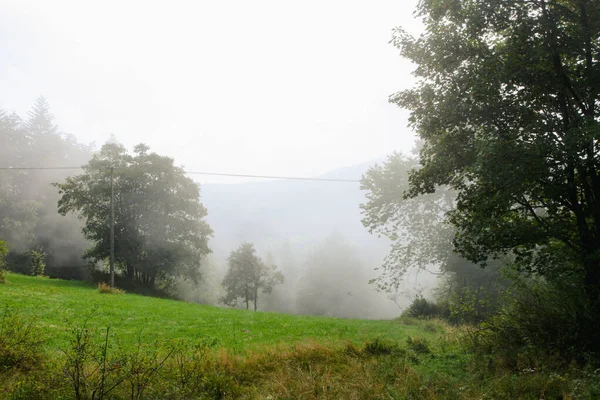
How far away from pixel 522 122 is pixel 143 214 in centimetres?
3129

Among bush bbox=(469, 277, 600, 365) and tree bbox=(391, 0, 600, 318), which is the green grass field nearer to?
bush bbox=(469, 277, 600, 365)

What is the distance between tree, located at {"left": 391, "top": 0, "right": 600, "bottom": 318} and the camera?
7.31 m

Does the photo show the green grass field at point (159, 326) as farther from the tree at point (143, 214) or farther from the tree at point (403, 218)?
the tree at point (143, 214)

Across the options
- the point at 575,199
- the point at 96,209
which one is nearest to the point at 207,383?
the point at 575,199

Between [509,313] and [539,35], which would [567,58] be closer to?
[539,35]

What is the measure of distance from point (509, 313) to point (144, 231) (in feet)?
101

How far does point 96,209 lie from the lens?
Answer: 30609 mm

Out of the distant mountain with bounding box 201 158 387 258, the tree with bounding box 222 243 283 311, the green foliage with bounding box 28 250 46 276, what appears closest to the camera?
the green foliage with bounding box 28 250 46 276

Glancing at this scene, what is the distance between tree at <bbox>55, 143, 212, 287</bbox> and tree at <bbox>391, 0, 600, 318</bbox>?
91.0 feet

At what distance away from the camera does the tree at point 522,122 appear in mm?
7309

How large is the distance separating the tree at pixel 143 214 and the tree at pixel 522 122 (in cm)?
2774

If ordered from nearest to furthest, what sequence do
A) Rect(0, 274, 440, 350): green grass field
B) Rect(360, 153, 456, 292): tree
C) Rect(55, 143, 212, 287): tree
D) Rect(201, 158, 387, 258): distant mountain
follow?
1. Rect(0, 274, 440, 350): green grass field
2. Rect(360, 153, 456, 292): tree
3. Rect(55, 143, 212, 287): tree
4. Rect(201, 158, 387, 258): distant mountain

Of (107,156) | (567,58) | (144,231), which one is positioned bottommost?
(144,231)

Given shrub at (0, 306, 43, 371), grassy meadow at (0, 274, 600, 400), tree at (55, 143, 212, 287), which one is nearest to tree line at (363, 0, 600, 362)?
grassy meadow at (0, 274, 600, 400)
